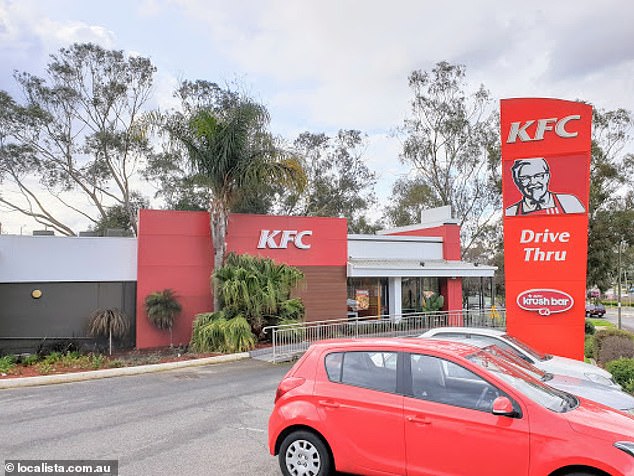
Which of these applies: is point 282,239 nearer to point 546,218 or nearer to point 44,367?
point 44,367

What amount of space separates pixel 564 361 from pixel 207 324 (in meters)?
9.85

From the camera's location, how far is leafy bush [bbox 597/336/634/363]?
12516 millimetres

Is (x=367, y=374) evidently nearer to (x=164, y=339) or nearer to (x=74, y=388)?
(x=74, y=388)

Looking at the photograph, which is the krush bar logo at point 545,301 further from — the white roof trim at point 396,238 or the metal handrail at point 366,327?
the white roof trim at point 396,238

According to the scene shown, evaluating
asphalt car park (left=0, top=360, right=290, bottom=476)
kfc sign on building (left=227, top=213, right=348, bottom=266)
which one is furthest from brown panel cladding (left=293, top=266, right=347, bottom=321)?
asphalt car park (left=0, top=360, right=290, bottom=476)

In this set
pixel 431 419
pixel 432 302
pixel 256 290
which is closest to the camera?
pixel 431 419

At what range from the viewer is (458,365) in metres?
4.69

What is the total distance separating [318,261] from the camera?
19469 millimetres

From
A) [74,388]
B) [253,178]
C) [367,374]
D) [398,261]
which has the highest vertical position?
[253,178]

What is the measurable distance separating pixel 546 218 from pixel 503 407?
8.95 m

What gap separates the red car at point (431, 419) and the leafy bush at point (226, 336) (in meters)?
A: 9.85

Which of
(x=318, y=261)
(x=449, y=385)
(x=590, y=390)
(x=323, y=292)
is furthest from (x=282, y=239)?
(x=449, y=385)

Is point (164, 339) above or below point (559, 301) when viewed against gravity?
below

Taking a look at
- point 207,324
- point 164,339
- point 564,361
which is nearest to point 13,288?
point 164,339
